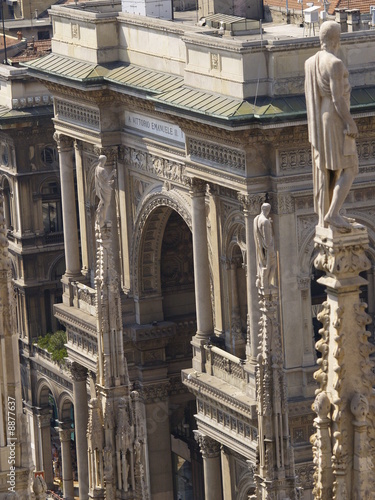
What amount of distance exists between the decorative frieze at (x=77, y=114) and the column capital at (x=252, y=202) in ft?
Result: 45.5

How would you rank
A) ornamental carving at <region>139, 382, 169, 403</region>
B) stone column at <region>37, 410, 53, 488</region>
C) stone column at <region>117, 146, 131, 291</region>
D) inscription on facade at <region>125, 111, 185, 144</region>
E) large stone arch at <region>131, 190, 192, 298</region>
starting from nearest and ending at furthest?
inscription on facade at <region>125, 111, 185, 144</region>, large stone arch at <region>131, 190, 192, 298</region>, stone column at <region>117, 146, 131, 291</region>, ornamental carving at <region>139, 382, 169, 403</region>, stone column at <region>37, 410, 53, 488</region>

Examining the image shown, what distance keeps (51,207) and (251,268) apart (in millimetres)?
30153

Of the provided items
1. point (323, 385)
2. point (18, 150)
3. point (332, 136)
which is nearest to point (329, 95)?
point (332, 136)

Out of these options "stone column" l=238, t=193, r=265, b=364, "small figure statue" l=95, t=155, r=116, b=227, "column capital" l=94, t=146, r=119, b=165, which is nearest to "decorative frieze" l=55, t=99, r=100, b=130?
"column capital" l=94, t=146, r=119, b=165

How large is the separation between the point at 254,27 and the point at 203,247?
7435mm

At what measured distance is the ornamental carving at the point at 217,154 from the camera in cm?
6375

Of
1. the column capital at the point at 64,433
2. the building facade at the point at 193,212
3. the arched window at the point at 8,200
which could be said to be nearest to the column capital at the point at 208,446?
the building facade at the point at 193,212

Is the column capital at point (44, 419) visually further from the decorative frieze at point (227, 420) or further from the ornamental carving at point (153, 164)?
the decorative frieze at point (227, 420)

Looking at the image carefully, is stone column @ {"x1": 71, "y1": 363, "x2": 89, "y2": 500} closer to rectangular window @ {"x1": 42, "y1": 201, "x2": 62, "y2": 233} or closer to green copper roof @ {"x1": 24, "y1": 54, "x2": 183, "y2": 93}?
green copper roof @ {"x1": 24, "y1": 54, "x2": 183, "y2": 93}

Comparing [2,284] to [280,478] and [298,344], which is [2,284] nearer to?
[280,478]

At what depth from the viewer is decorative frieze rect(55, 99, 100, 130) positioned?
76438 mm

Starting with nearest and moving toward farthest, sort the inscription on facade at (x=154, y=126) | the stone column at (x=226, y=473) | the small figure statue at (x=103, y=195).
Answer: the small figure statue at (x=103, y=195), the stone column at (x=226, y=473), the inscription on facade at (x=154, y=126)

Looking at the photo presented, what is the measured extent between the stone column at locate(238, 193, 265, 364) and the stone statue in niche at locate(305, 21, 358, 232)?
122 ft

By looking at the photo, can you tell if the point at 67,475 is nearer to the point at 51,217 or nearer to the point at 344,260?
the point at 51,217
